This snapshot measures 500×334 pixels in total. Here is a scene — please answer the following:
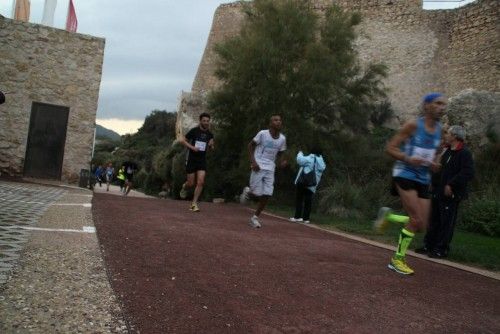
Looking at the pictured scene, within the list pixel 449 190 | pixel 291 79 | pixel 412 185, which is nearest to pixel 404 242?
pixel 412 185

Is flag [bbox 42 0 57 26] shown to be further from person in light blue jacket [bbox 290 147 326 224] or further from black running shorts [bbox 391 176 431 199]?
black running shorts [bbox 391 176 431 199]

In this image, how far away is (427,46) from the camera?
3012cm

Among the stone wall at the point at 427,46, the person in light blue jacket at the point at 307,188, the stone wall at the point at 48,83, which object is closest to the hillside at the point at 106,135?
the stone wall at the point at 427,46

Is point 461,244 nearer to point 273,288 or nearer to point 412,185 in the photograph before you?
point 412,185

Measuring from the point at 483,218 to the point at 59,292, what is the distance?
10.4 metres

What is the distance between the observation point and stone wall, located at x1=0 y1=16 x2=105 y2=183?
13.9 metres

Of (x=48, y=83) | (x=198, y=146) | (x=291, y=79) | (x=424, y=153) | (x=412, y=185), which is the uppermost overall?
(x=291, y=79)

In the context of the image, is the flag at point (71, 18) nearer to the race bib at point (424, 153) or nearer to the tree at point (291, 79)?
the tree at point (291, 79)

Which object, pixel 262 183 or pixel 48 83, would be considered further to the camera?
pixel 48 83

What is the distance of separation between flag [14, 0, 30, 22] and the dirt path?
1867 cm

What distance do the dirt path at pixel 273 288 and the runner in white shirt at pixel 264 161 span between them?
1.62 meters

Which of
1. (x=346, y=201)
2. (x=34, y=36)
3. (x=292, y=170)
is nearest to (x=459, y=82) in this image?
(x=292, y=170)

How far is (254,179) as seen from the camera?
7660mm

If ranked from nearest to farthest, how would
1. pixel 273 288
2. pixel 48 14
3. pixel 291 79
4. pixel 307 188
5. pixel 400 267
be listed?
pixel 273 288 → pixel 400 267 → pixel 307 188 → pixel 291 79 → pixel 48 14
